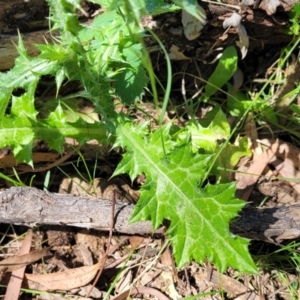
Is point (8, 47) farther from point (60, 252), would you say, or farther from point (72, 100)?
point (60, 252)

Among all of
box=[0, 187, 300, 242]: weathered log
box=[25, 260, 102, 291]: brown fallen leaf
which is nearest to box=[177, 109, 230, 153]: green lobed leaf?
box=[0, 187, 300, 242]: weathered log

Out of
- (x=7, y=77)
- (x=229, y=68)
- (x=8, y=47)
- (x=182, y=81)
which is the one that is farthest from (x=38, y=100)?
(x=229, y=68)

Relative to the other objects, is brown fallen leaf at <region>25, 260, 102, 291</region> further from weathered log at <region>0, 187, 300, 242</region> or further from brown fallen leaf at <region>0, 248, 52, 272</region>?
weathered log at <region>0, 187, 300, 242</region>

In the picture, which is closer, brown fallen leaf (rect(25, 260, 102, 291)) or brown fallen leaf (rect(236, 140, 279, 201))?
brown fallen leaf (rect(25, 260, 102, 291))

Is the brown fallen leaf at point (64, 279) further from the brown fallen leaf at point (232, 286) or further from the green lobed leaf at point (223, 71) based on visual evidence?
the green lobed leaf at point (223, 71)

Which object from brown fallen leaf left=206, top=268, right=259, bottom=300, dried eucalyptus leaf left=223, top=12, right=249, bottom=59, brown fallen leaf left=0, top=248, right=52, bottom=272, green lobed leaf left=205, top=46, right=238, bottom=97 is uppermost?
dried eucalyptus leaf left=223, top=12, right=249, bottom=59

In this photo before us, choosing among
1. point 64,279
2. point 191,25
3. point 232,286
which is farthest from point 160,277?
point 191,25
